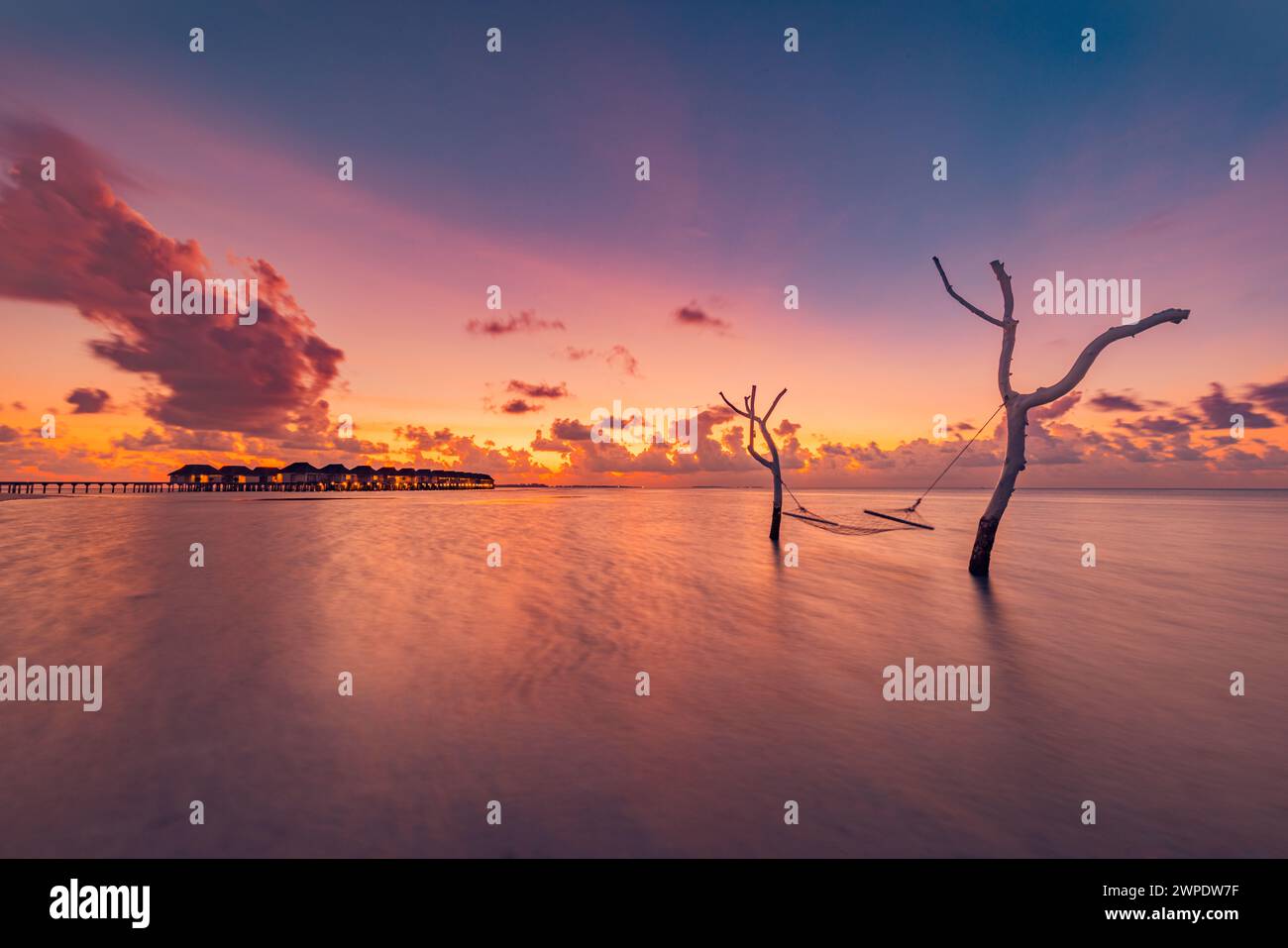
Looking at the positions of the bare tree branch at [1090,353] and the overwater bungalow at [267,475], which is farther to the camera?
the overwater bungalow at [267,475]

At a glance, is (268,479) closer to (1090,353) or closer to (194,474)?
(194,474)

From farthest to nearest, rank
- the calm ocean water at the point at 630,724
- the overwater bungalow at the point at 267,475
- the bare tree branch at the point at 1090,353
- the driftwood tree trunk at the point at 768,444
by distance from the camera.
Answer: the overwater bungalow at the point at 267,475 < the driftwood tree trunk at the point at 768,444 < the bare tree branch at the point at 1090,353 < the calm ocean water at the point at 630,724

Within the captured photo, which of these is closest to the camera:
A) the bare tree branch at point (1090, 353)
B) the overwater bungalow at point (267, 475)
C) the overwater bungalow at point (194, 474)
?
the bare tree branch at point (1090, 353)

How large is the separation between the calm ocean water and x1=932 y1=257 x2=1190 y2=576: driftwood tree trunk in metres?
2.94

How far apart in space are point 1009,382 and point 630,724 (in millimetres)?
15403

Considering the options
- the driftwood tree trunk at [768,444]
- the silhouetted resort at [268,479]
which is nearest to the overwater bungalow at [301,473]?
the silhouetted resort at [268,479]

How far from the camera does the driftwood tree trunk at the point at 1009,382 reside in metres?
14.2

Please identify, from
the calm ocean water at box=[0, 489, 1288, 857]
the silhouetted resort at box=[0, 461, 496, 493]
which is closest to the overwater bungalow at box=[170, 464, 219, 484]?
the silhouetted resort at box=[0, 461, 496, 493]

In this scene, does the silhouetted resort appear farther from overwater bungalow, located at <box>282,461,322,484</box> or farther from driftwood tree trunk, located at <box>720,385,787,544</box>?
driftwood tree trunk, located at <box>720,385,787,544</box>

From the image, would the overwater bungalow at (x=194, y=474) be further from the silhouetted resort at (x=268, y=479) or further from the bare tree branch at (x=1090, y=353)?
the bare tree branch at (x=1090, y=353)

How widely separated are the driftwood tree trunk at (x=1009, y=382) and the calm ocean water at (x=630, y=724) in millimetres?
2945

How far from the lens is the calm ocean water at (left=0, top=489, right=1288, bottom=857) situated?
4410 millimetres
